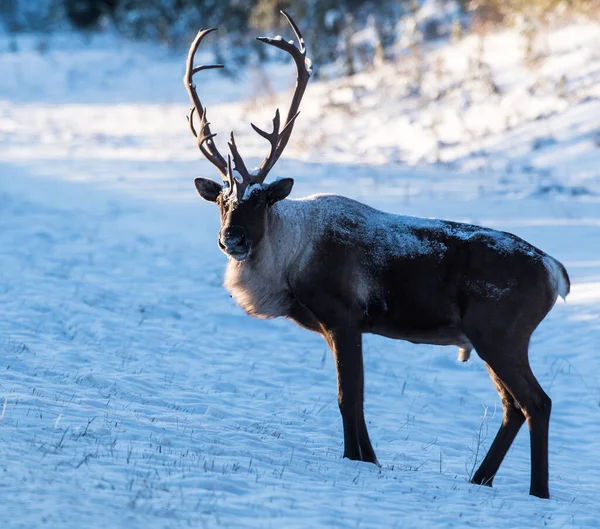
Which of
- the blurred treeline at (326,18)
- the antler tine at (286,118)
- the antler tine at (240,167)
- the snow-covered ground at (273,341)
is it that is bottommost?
the snow-covered ground at (273,341)

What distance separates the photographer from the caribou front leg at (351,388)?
6.41 m

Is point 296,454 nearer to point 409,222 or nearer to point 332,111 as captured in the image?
point 409,222

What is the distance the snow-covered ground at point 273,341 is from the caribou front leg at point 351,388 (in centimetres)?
23

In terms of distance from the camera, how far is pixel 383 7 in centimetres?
3153

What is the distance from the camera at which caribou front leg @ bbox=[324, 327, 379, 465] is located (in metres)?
6.41

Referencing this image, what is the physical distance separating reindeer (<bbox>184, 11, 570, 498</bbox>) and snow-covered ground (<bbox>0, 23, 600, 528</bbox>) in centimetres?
53

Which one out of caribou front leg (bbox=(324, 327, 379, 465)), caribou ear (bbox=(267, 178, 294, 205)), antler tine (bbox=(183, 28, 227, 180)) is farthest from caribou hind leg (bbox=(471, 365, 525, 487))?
antler tine (bbox=(183, 28, 227, 180))

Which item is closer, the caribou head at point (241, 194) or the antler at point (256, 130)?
the caribou head at point (241, 194)

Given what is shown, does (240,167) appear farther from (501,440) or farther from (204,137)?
(501,440)

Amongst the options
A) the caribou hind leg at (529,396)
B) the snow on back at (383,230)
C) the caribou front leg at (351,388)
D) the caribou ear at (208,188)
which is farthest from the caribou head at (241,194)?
the caribou hind leg at (529,396)

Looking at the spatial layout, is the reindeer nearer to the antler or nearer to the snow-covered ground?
the antler

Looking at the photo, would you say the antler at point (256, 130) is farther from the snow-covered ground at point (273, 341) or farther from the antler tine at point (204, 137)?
the snow-covered ground at point (273, 341)

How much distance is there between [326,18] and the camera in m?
30.3

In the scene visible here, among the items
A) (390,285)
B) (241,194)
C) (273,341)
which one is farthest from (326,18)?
(390,285)
